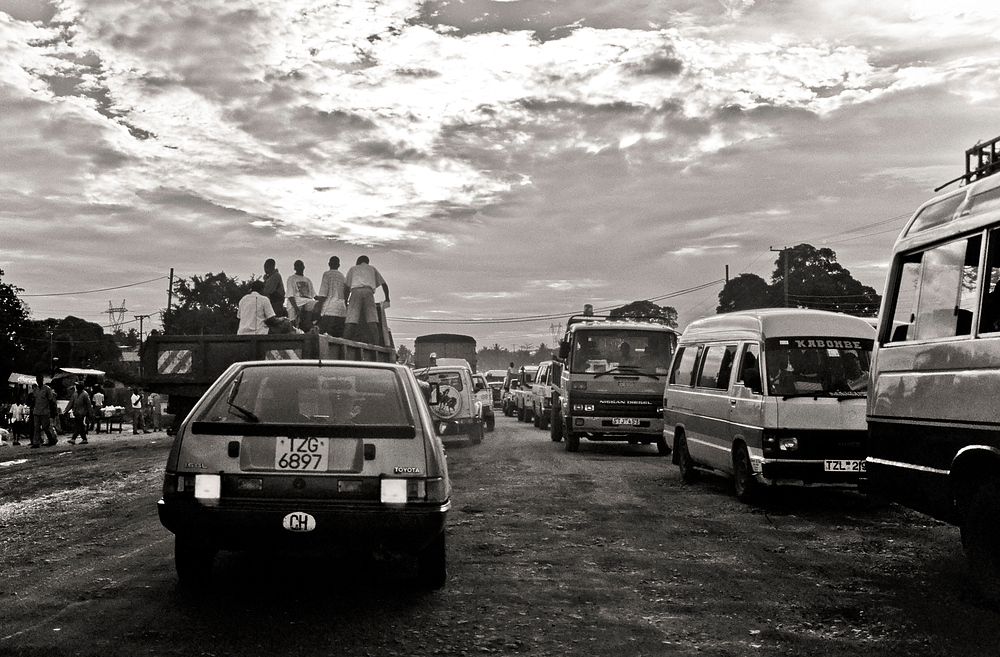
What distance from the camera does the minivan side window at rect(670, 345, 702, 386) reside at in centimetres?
1312

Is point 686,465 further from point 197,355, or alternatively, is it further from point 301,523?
point 301,523

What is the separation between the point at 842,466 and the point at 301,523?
6508mm

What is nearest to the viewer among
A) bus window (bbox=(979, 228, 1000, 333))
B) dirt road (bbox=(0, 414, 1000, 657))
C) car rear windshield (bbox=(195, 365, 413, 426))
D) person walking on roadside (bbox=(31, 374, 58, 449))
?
dirt road (bbox=(0, 414, 1000, 657))

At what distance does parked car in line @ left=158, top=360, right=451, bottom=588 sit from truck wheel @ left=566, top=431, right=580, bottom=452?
13.0 m

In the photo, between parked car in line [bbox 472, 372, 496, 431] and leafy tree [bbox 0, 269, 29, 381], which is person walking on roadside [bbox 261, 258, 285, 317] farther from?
leafy tree [bbox 0, 269, 29, 381]

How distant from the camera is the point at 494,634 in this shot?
5059 millimetres

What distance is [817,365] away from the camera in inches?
422

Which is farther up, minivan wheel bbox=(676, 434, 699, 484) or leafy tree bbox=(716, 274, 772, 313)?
leafy tree bbox=(716, 274, 772, 313)

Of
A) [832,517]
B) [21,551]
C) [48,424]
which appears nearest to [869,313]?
[48,424]

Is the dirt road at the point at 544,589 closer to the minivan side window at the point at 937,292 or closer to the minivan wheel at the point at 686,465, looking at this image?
the minivan side window at the point at 937,292

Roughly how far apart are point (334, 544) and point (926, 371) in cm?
403

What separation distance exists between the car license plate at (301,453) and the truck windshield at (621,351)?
1332 cm

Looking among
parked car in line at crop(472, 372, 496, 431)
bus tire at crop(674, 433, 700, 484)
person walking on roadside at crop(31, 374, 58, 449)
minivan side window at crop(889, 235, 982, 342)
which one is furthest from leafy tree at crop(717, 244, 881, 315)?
minivan side window at crop(889, 235, 982, 342)

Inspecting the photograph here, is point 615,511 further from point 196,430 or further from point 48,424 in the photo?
point 48,424
